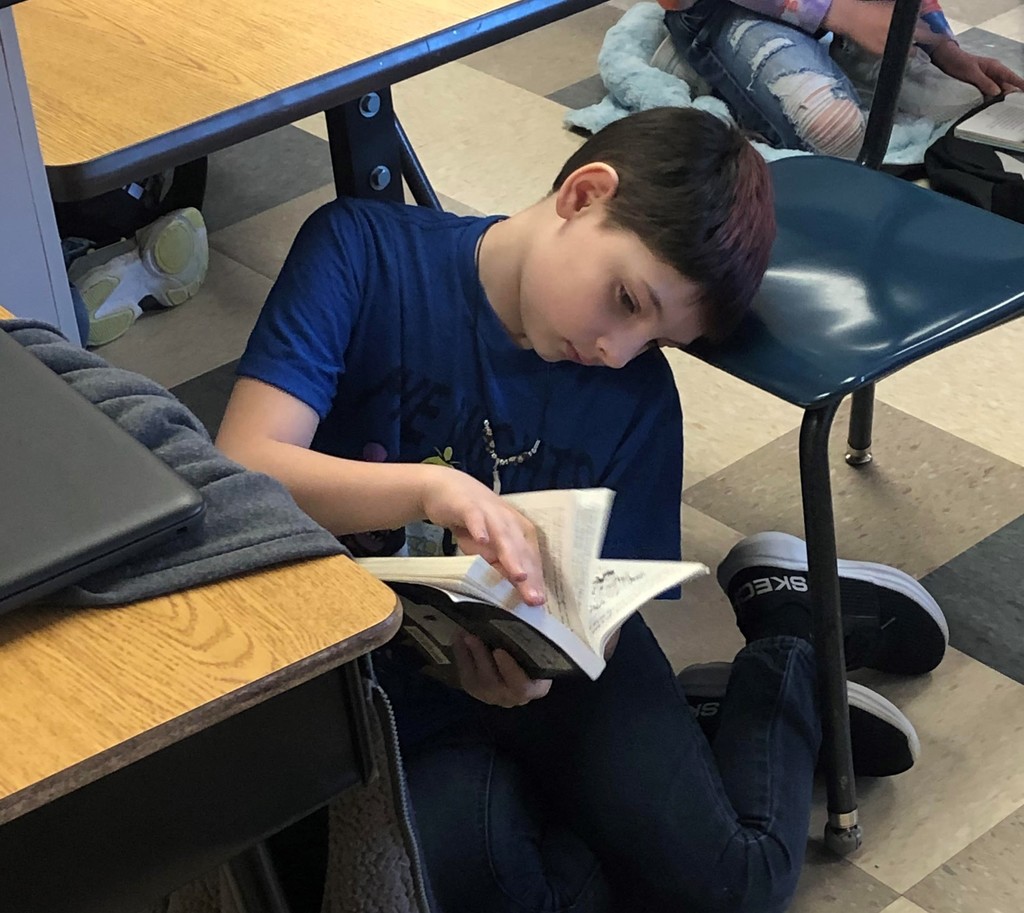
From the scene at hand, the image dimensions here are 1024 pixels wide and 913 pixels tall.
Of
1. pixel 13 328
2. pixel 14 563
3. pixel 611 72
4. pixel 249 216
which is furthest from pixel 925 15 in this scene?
pixel 14 563

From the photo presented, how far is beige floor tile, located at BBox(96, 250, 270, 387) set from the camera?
7.06ft

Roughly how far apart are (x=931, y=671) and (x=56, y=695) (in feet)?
3.91

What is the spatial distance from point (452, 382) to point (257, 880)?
21.4 inches

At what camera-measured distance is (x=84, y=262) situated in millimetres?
2225

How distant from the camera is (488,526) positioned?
1.00 meters

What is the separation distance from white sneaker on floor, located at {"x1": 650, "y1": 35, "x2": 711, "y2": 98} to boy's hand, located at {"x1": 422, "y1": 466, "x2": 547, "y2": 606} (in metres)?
1.81

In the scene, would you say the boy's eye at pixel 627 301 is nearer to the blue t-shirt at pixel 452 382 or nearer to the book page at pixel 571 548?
the blue t-shirt at pixel 452 382

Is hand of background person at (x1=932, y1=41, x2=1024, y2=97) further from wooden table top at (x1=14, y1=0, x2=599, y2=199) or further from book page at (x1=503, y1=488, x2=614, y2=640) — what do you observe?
book page at (x1=503, y1=488, x2=614, y2=640)

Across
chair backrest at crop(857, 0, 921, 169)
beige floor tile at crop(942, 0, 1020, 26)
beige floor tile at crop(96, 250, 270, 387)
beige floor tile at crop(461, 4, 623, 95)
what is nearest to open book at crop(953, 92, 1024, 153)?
chair backrest at crop(857, 0, 921, 169)

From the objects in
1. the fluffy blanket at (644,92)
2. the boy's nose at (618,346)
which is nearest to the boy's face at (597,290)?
the boy's nose at (618,346)

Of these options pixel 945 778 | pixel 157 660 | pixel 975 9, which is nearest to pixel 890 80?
pixel 945 778

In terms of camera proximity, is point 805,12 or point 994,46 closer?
point 805,12

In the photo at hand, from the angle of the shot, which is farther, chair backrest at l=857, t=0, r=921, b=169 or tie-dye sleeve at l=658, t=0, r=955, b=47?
tie-dye sleeve at l=658, t=0, r=955, b=47

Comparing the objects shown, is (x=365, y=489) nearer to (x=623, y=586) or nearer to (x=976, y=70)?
(x=623, y=586)
